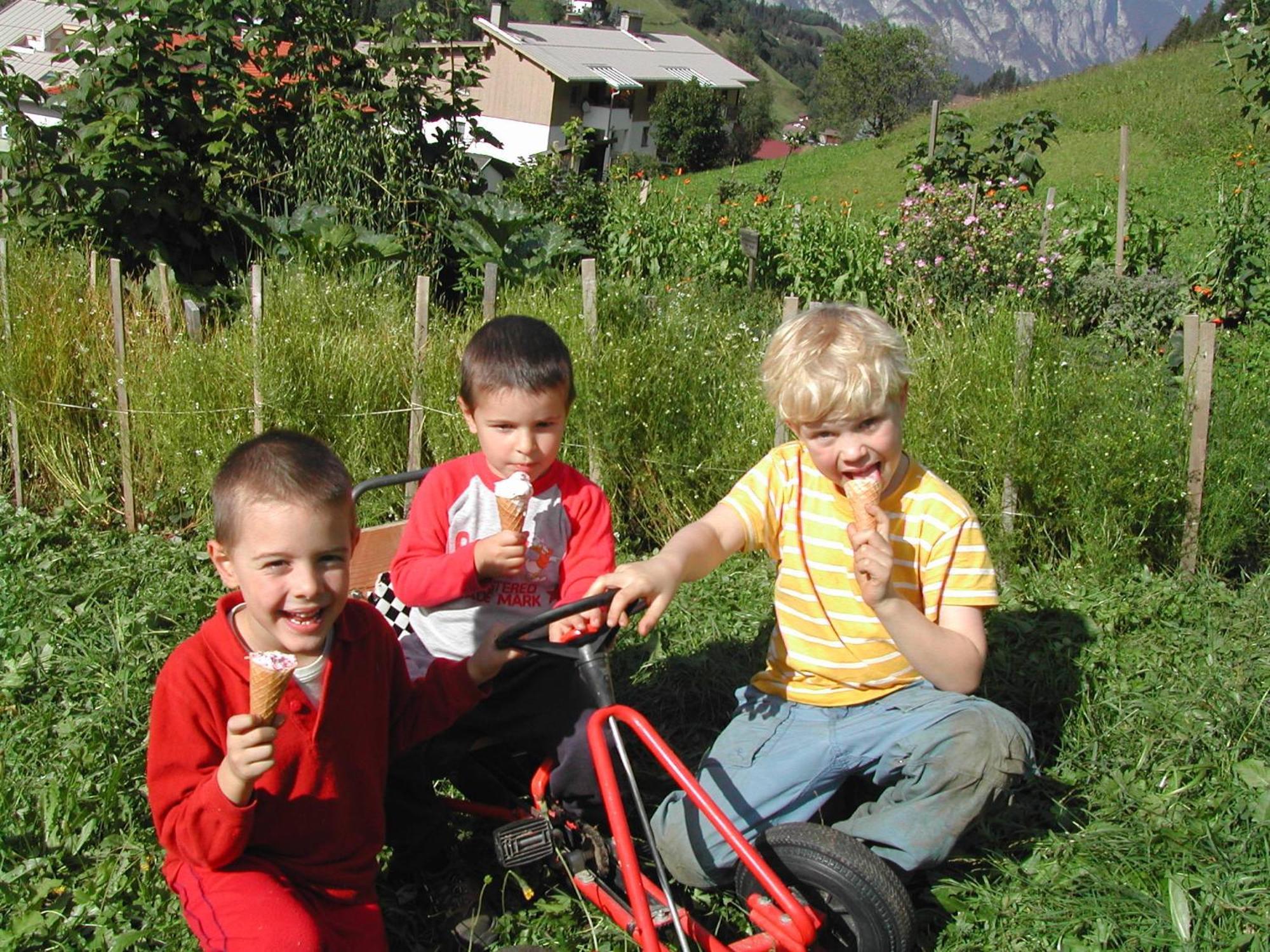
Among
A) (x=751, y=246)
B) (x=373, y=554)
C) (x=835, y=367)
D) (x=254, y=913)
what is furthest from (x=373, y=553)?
(x=751, y=246)

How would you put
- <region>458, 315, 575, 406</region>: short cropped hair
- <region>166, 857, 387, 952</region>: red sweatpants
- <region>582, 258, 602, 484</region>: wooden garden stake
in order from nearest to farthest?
1. <region>166, 857, 387, 952</region>: red sweatpants
2. <region>458, 315, 575, 406</region>: short cropped hair
3. <region>582, 258, 602, 484</region>: wooden garden stake

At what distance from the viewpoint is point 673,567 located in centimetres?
262

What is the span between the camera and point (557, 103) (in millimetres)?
55781

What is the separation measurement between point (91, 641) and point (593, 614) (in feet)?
7.50

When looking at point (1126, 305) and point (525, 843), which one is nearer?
point (525, 843)

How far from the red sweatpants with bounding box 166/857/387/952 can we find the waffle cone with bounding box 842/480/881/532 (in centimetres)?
137

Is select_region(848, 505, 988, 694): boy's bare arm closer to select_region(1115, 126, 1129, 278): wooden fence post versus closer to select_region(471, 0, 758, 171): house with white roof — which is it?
select_region(1115, 126, 1129, 278): wooden fence post

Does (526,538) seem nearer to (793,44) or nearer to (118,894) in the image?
(118,894)

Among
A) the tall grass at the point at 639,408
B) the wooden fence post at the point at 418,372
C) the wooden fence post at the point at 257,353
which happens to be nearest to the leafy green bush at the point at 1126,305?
the tall grass at the point at 639,408

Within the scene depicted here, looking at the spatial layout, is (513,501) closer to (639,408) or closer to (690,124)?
(639,408)

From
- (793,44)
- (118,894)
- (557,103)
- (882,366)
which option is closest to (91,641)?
(118,894)

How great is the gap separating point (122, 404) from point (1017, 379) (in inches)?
156

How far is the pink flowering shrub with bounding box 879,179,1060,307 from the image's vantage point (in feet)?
24.0

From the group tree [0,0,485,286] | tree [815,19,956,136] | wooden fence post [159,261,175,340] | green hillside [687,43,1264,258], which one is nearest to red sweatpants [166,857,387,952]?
wooden fence post [159,261,175,340]
